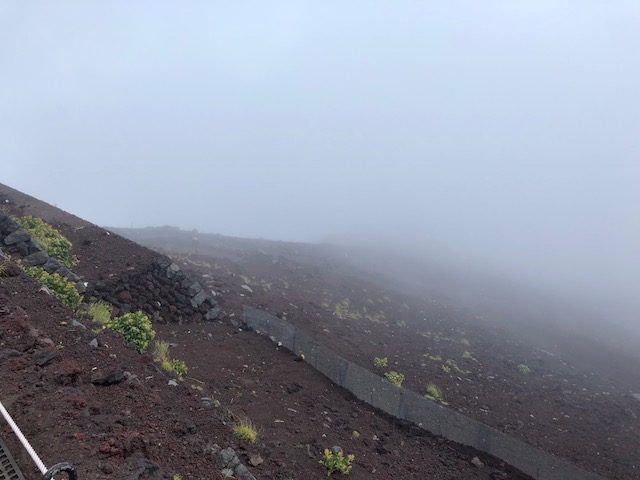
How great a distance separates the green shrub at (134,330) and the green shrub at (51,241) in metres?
4.21

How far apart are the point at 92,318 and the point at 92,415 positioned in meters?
4.34

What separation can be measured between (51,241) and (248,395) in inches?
325

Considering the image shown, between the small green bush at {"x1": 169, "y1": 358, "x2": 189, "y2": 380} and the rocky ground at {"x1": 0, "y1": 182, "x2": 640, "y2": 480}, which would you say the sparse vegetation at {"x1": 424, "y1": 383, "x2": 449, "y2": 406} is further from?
the small green bush at {"x1": 169, "y1": 358, "x2": 189, "y2": 380}

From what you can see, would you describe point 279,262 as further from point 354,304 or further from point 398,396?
point 398,396

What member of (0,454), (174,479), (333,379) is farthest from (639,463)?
(0,454)

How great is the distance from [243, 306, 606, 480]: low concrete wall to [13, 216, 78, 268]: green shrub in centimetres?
686

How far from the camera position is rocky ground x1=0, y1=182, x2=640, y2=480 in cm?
570

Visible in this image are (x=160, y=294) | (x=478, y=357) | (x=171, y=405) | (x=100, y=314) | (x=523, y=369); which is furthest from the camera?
(x=478, y=357)

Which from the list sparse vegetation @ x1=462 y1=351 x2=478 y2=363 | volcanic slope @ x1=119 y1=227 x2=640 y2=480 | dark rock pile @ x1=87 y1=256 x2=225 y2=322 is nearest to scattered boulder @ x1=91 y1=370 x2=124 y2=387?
dark rock pile @ x1=87 y1=256 x2=225 y2=322

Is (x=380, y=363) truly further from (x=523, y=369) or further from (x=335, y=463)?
(x=523, y=369)

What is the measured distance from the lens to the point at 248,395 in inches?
425

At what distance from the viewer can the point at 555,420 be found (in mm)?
14586

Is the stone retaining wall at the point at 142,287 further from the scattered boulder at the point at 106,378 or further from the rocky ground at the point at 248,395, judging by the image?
the scattered boulder at the point at 106,378

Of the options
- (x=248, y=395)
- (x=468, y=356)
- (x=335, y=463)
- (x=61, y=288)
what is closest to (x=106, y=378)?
(x=61, y=288)
